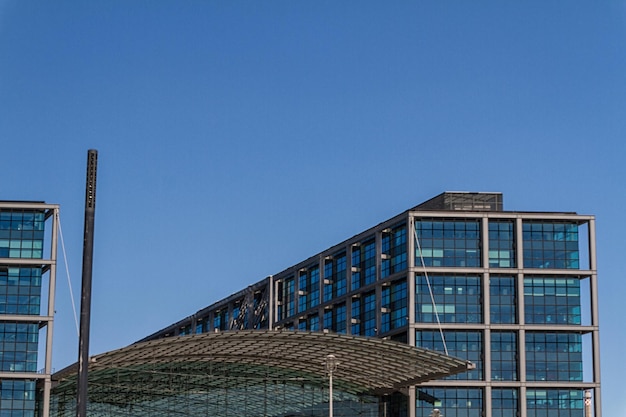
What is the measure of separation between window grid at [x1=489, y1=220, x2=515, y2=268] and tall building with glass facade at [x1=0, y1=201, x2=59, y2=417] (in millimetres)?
35079

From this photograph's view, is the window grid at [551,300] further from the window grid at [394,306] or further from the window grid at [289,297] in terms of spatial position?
the window grid at [289,297]

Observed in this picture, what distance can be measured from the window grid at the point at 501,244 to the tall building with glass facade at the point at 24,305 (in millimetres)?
35079

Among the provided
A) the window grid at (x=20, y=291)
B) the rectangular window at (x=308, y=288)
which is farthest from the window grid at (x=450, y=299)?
the window grid at (x=20, y=291)

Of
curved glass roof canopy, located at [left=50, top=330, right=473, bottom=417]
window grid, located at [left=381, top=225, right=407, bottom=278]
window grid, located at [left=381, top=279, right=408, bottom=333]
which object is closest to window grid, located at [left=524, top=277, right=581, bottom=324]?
window grid, located at [left=381, top=279, right=408, bottom=333]

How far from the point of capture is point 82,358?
120 ft

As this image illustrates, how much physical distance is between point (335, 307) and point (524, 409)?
21972mm

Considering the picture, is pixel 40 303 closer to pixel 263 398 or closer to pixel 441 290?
pixel 263 398

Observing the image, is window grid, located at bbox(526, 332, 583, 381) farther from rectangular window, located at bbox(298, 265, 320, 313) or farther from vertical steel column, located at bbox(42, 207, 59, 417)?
vertical steel column, located at bbox(42, 207, 59, 417)

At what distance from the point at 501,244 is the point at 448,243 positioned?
4423 mm

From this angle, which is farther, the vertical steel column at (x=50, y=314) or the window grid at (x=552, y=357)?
the window grid at (x=552, y=357)

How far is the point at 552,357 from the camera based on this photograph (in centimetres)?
10356

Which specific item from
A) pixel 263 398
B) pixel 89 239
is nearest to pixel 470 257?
pixel 263 398

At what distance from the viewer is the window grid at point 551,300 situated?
4085 inches

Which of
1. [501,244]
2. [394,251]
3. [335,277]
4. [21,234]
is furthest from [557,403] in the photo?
[21,234]
